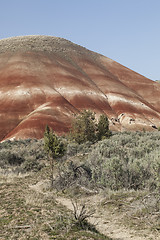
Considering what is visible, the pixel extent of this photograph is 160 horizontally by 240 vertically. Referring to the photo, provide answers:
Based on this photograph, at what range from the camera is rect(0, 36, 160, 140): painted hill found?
162ft

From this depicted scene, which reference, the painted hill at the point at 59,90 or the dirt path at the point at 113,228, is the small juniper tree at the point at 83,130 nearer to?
the painted hill at the point at 59,90

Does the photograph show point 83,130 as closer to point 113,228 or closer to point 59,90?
point 113,228

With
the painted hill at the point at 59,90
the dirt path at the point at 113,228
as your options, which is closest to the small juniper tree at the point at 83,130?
the painted hill at the point at 59,90

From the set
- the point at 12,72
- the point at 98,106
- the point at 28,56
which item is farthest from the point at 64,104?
the point at 28,56

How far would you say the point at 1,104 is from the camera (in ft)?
175

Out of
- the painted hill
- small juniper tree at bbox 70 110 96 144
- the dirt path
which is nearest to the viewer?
the dirt path

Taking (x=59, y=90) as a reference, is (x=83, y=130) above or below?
below

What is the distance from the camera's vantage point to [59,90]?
6059 cm

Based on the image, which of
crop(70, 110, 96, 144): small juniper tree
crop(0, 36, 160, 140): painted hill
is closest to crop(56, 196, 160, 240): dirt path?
crop(70, 110, 96, 144): small juniper tree

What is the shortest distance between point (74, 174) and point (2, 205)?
5405 mm

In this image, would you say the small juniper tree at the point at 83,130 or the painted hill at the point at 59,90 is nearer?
the small juniper tree at the point at 83,130

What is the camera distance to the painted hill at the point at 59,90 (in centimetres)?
4938

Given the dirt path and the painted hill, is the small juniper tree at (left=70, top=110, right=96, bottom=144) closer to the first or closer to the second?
the painted hill

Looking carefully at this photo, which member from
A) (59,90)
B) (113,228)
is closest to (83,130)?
(113,228)
